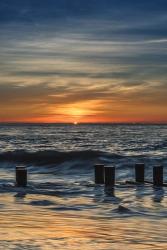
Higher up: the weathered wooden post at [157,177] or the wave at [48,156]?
the weathered wooden post at [157,177]

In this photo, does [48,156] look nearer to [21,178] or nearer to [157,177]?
[21,178]

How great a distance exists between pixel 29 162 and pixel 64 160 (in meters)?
2.93

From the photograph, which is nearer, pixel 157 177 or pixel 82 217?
pixel 82 217

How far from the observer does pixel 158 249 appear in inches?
344

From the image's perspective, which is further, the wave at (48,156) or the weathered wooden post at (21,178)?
the wave at (48,156)

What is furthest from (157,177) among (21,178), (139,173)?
(21,178)

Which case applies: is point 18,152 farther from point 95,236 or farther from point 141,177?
point 95,236

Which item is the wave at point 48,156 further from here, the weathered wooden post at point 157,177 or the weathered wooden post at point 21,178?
the weathered wooden post at point 157,177

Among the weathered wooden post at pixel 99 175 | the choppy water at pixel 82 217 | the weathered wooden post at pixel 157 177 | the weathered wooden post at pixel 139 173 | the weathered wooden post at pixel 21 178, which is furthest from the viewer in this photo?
the weathered wooden post at pixel 99 175

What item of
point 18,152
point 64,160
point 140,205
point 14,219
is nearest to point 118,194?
point 140,205

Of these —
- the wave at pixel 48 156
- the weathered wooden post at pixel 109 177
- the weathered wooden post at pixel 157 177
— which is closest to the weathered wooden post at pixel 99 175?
the weathered wooden post at pixel 109 177

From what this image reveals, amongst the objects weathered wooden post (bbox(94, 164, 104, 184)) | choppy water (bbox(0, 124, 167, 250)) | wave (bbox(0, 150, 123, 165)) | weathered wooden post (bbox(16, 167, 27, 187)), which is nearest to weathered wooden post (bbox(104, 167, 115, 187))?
choppy water (bbox(0, 124, 167, 250))

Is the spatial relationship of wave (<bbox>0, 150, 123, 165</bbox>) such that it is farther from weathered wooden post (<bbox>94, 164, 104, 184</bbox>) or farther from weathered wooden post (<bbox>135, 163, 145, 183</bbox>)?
weathered wooden post (<bbox>135, 163, 145, 183</bbox>)

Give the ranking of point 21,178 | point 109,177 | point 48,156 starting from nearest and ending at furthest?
point 21,178 < point 109,177 < point 48,156
